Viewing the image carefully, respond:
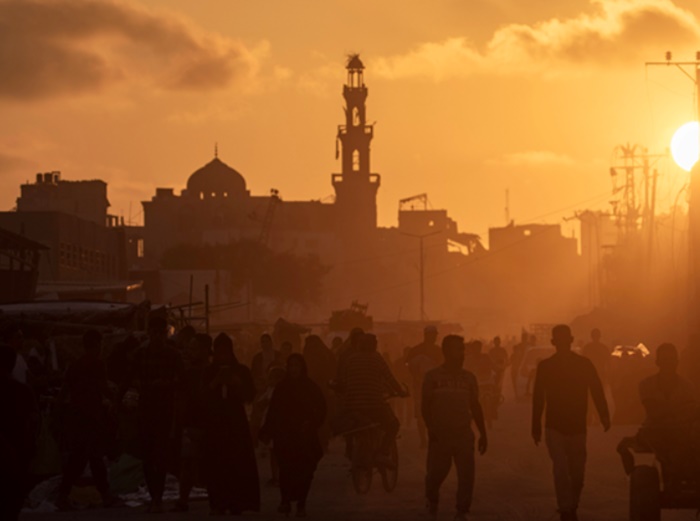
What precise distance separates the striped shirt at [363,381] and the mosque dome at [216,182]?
12890 cm

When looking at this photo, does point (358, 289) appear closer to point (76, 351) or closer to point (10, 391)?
point (76, 351)

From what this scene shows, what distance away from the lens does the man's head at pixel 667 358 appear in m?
12.7

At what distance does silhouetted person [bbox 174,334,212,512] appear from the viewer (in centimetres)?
1466

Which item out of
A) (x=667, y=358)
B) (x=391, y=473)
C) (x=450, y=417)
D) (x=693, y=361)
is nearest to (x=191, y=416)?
(x=450, y=417)

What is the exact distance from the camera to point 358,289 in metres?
150

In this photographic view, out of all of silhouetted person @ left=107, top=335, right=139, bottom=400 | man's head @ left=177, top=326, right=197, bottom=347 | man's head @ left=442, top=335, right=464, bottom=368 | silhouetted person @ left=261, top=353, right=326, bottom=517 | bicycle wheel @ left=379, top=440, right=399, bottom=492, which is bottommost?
bicycle wheel @ left=379, top=440, right=399, bottom=492

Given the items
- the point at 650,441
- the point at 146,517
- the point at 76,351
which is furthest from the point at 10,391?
the point at 76,351

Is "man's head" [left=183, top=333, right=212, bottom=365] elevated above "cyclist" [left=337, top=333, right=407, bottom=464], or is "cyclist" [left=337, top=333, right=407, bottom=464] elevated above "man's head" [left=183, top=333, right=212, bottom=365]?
"man's head" [left=183, top=333, right=212, bottom=365]

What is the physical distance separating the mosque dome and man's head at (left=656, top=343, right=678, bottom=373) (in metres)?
133

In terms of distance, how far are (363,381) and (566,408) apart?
12.2ft

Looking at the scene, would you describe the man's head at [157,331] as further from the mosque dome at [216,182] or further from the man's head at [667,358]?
the mosque dome at [216,182]

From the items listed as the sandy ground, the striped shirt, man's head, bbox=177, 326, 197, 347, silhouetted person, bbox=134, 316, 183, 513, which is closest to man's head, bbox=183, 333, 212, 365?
silhouetted person, bbox=134, 316, 183, 513

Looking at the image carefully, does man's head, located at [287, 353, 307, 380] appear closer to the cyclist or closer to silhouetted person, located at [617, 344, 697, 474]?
the cyclist

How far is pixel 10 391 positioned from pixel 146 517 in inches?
150
